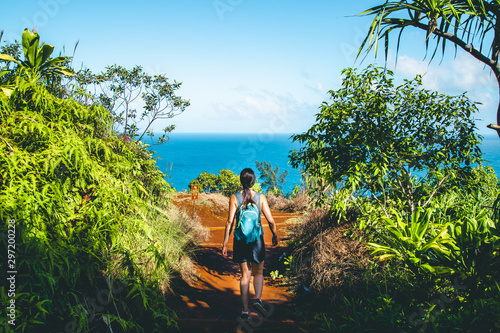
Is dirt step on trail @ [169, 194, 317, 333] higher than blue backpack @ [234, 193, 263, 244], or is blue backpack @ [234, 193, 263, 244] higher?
blue backpack @ [234, 193, 263, 244]

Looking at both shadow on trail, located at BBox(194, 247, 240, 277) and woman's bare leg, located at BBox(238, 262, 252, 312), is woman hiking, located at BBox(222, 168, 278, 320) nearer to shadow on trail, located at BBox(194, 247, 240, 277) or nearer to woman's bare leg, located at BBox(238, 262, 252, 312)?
woman's bare leg, located at BBox(238, 262, 252, 312)

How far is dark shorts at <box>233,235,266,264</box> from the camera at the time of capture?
3.30 meters

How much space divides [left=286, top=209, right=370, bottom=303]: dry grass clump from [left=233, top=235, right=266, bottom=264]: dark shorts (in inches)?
42.9

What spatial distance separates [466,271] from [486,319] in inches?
27.1

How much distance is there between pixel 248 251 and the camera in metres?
3.31

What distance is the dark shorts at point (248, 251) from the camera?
3.30 m

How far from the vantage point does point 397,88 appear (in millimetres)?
4168

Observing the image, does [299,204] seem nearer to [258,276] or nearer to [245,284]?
[258,276]

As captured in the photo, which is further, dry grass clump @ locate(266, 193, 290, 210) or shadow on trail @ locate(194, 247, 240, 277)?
dry grass clump @ locate(266, 193, 290, 210)

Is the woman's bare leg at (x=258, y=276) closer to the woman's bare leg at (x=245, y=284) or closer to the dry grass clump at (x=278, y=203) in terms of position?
the woman's bare leg at (x=245, y=284)

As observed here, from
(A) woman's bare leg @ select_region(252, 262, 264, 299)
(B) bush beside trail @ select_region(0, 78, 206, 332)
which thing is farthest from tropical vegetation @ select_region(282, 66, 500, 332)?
(B) bush beside trail @ select_region(0, 78, 206, 332)

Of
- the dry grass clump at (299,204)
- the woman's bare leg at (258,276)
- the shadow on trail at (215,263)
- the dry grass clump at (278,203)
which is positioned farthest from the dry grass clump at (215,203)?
the woman's bare leg at (258,276)

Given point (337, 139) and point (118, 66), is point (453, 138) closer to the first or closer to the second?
point (337, 139)

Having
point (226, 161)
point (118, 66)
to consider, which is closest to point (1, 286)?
point (118, 66)
